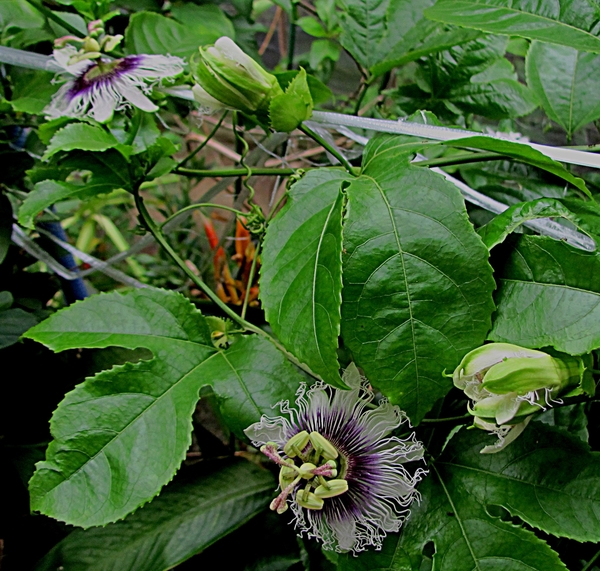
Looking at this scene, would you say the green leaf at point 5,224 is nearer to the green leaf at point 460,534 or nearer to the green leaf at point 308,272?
the green leaf at point 308,272

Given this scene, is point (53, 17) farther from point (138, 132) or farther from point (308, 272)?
point (308, 272)

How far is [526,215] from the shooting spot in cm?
46

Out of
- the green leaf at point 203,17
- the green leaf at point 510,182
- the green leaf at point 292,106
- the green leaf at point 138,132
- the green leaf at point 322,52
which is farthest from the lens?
the green leaf at point 322,52

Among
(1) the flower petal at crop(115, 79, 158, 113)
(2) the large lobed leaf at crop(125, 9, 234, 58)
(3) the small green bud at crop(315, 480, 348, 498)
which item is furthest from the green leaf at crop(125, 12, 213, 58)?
(3) the small green bud at crop(315, 480, 348, 498)

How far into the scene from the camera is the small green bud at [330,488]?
46cm

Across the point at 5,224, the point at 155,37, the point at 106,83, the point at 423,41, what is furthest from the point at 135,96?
the point at 423,41

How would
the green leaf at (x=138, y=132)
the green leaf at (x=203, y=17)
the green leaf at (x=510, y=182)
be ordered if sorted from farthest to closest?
1. the green leaf at (x=203, y=17)
2. the green leaf at (x=510, y=182)
3. the green leaf at (x=138, y=132)

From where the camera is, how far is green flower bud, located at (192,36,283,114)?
525 millimetres

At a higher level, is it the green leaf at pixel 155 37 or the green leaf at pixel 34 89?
the green leaf at pixel 155 37

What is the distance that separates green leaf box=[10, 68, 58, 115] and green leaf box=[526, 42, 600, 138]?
23.1 inches

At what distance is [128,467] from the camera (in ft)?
1.52

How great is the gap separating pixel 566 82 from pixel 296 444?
540 mm

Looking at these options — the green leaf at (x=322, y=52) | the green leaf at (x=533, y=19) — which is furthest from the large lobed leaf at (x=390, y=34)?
the green leaf at (x=322, y=52)

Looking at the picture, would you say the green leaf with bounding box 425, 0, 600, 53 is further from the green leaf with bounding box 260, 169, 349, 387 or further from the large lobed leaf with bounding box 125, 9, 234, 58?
the large lobed leaf with bounding box 125, 9, 234, 58
